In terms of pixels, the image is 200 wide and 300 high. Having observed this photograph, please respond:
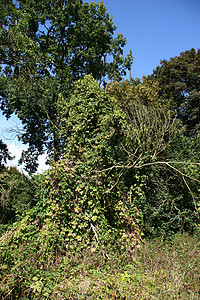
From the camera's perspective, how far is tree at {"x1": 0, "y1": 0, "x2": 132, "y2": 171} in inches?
381

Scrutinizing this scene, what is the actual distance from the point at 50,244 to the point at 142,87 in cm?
859

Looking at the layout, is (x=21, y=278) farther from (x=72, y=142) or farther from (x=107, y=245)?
(x=72, y=142)

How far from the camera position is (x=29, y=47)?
413 inches

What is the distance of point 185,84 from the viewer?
48.8 ft

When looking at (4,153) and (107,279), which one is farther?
(4,153)

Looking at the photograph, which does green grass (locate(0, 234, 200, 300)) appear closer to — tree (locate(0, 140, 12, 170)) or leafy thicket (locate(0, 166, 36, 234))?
leafy thicket (locate(0, 166, 36, 234))

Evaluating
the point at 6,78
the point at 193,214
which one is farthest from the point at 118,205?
the point at 6,78

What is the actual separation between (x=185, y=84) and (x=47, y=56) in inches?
374

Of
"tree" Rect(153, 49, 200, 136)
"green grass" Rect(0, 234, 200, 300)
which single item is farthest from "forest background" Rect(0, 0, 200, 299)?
"tree" Rect(153, 49, 200, 136)

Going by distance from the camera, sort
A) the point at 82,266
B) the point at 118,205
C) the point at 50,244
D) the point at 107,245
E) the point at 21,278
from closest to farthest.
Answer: the point at 21,278 < the point at 82,266 < the point at 50,244 < the point at 107,245 < the point at 118,205

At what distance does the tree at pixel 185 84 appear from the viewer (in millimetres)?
14328

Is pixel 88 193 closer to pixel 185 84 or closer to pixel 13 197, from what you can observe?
pixel 13 197

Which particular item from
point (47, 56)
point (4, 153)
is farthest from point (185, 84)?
point (4, 153)

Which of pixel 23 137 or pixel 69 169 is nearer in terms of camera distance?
pixel 69 169
